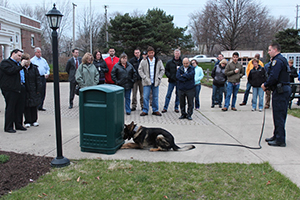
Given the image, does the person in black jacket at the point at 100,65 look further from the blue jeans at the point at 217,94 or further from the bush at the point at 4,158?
the bush at the point at 4,158

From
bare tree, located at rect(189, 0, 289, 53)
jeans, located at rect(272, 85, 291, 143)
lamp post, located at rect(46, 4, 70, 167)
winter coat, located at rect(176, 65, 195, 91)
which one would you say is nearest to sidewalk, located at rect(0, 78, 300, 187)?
jeans, located at rect(272, 85, 291, 143)

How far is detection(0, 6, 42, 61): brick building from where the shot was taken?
27322mm

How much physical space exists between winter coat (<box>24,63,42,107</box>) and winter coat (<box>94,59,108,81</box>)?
7.25 ft

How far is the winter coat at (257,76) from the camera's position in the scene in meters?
9.36

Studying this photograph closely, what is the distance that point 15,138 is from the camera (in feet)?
19.9

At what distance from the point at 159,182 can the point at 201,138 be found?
8.46ft

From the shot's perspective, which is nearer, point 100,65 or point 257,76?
point 100,65

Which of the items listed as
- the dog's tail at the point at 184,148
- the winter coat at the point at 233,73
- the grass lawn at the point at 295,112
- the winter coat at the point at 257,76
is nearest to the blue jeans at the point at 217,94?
the winter coat at the point at 233,73

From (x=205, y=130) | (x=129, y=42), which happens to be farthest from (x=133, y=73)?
(x=129, y=42)

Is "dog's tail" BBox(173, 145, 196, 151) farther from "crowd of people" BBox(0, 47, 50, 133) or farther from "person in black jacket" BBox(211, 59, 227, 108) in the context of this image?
"person in black jacket" BBox(211, 59, 227, 108)

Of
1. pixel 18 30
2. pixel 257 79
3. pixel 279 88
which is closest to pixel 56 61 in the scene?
pixel 279 88

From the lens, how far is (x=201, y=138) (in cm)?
621

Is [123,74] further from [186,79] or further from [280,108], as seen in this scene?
[280,108]

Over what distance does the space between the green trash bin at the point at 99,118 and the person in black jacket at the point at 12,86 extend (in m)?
2.37
